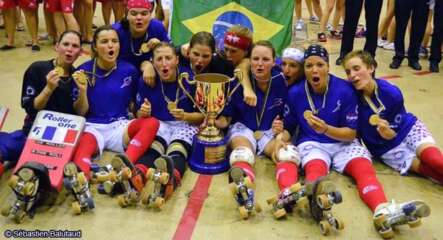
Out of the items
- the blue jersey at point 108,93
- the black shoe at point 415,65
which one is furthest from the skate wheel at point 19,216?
the black shoe at point 415,65

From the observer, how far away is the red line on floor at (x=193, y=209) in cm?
269

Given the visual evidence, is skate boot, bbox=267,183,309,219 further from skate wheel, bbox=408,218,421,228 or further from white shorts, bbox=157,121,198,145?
white shorts, bbox=157,121,198,145

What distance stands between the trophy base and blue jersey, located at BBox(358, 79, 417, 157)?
3.05ft

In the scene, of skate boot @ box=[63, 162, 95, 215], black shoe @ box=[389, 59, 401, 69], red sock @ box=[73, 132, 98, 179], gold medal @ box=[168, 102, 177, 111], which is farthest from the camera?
black shoe @ box=[389, 59, 401, 69]

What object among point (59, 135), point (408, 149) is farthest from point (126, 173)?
point (408, 149)

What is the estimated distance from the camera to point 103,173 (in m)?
2.86

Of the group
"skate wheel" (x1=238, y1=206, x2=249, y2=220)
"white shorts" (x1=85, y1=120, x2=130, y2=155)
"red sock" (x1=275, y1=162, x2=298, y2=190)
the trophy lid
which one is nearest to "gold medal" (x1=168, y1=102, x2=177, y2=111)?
the trophy lid

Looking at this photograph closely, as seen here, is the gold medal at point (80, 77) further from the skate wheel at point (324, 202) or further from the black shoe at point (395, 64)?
the black shoe at point (395, 64)

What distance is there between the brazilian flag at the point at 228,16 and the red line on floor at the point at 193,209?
2044 millimetres

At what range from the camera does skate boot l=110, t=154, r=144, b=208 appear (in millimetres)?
2827

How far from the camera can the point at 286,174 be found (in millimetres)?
3078

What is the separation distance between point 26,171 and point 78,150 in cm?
62

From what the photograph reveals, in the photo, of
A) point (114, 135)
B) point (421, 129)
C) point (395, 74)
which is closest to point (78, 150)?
point (114, 135)

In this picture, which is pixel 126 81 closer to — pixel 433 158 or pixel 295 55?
pixel 295 55
